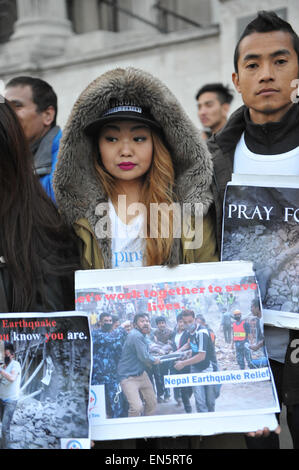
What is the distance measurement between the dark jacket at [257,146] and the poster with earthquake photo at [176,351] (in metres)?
0.25

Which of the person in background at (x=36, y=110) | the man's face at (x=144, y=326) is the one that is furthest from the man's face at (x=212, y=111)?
the man's face at (x=144, y=326)

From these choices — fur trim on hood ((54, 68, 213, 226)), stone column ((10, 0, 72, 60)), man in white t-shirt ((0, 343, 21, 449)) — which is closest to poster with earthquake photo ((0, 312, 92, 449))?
man in white t-shirt ((0, 343, 21, 449))

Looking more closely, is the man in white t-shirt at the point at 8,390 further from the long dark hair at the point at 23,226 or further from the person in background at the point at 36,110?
the person in background at the point at 36,110

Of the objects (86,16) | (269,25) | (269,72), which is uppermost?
(86,16)

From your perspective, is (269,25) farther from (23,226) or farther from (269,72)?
(23,226)

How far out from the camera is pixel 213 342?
2139mm

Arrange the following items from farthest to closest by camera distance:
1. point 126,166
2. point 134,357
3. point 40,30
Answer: point 40,30
point 126,166
point 134,357

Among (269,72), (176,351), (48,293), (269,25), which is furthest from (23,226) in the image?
(269,25)

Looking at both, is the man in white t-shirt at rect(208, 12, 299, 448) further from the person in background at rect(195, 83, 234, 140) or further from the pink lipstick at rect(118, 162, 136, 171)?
the person in background at rect(195, 83, 234, 140)

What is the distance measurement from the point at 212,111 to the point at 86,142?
4.12m

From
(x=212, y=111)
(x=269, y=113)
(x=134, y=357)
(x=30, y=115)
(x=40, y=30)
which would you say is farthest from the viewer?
(x=40, y=30)

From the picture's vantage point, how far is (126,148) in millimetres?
2377

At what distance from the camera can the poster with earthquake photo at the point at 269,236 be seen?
2.25 m

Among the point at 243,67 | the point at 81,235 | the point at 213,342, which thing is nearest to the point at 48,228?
the point at 81,235
